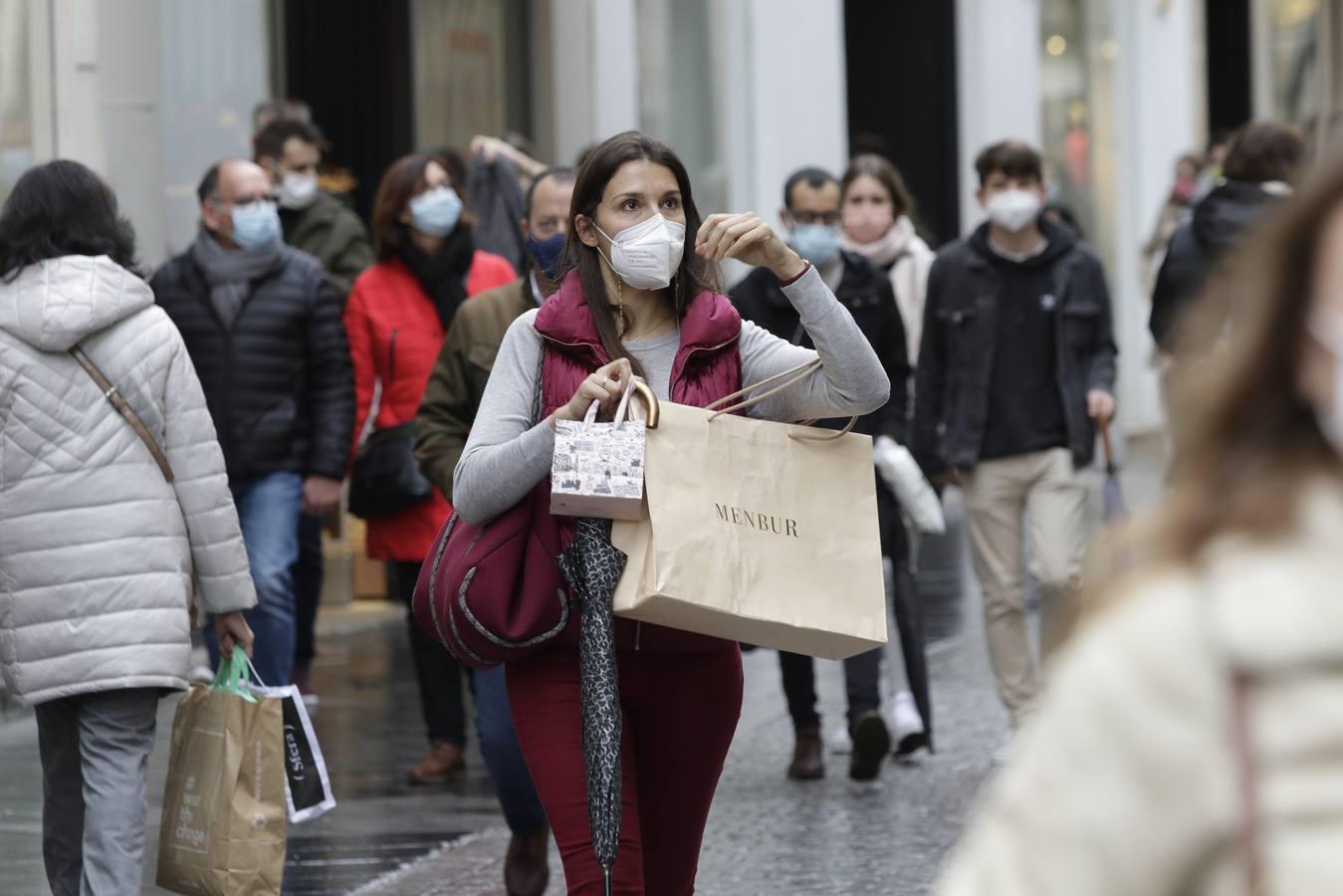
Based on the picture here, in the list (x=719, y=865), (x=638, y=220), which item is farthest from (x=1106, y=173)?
(x=638, y=220)

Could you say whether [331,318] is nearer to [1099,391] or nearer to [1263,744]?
[1099,391]

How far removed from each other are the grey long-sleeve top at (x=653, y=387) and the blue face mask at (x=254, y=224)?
355 cm

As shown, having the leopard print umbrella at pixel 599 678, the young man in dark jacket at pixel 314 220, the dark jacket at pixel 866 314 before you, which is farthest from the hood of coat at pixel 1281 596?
the young man in dark jacket at pixel 314 220

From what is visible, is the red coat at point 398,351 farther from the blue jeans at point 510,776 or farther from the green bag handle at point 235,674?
the green bag handle at point 235,674

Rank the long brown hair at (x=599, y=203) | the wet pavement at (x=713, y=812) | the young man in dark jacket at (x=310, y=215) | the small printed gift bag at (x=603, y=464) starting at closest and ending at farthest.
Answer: the small printed gift bag at (x=603, y=464) < the long brown hair at (x=599, y=203) < the wet pavement at (x=713, y=812) < the young man in dark jacket at (x=310, y=215)

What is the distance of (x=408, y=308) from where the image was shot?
816cm

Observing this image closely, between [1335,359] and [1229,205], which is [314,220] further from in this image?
[1335,359]

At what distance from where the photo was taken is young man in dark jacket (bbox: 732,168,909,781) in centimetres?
774

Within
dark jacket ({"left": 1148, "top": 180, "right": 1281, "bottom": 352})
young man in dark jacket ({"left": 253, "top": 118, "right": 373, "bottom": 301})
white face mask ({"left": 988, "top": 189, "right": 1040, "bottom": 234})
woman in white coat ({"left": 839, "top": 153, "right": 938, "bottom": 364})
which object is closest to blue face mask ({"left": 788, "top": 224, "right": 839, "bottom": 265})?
white face mask ({"left": 988, "top": 189, "right": 1040, "bottom": 234})

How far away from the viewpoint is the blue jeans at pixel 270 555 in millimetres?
7887

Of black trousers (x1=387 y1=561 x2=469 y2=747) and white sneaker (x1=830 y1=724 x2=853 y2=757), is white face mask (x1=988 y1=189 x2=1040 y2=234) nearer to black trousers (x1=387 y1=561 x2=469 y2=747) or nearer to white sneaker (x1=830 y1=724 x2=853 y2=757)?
white sneaker (x1=830 y1=724 x2=853 y2=757)

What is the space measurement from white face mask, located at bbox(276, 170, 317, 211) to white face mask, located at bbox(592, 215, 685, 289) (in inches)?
231

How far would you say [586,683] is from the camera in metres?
4.11

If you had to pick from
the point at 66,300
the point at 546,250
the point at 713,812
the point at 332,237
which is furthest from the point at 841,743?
the point at 66,300
